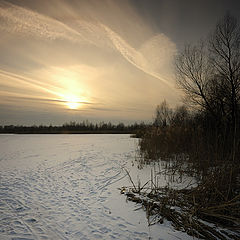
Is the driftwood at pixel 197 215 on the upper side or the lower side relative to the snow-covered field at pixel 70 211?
upper

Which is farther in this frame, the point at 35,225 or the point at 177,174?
the point at 177,174

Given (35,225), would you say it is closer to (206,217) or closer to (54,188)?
(54,188)

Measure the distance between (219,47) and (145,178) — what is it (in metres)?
11.9

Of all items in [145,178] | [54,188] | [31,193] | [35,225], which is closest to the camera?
[35,225]

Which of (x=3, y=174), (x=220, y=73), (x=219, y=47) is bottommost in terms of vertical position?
(x=3, y=174)

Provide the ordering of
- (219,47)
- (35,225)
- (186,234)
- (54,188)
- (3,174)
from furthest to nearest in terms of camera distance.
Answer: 1. (219,47)
2. (3,174)
3. (54,188)
4. (35,225)
5. (186,234)

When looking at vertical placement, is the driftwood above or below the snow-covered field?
above

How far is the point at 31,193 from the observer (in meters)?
3.43

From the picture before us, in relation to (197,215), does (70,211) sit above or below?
below

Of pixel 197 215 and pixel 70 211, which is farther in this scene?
pixel 70 211

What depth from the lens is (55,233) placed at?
6.78ft

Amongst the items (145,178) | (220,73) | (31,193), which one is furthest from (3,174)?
(220,73)

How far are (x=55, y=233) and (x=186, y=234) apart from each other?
5.75 ft

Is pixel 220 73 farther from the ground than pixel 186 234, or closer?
farther from the ground
